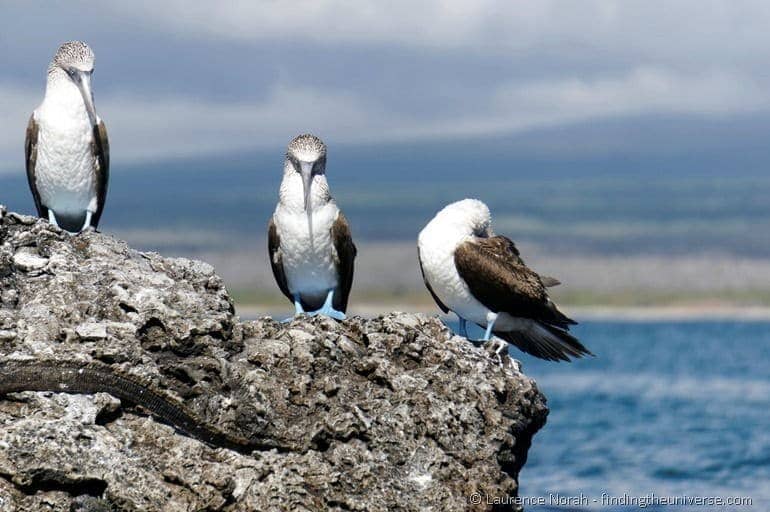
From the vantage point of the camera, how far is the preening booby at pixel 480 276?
1122cm

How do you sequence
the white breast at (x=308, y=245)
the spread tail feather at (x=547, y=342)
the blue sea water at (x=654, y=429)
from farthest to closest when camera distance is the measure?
the blue sea water at (x=654, y=429) → the white breast at (x=308, y=245) → the spread tail feather at (x=547, y=342)

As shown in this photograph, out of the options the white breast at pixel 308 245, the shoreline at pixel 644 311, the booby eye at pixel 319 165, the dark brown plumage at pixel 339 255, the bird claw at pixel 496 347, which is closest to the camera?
the bird claw at pixel 496 347

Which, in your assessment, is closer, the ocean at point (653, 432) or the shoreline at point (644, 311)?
the ocean at point (653, 432)

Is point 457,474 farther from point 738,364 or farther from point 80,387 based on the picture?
point 738,364

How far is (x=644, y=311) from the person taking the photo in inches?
4956

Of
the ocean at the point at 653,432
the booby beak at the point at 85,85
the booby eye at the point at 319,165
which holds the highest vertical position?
the ocean at the point at 653,432

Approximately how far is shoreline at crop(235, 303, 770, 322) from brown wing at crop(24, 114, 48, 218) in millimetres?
100346

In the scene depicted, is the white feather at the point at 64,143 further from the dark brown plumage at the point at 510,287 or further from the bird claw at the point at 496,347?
the bird claw at the point at 496,347

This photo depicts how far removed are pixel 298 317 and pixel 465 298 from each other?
237cm

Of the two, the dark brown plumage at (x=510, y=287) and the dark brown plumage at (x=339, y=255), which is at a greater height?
the dark brown plumage at (x=339, y=255)

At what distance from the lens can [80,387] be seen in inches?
321

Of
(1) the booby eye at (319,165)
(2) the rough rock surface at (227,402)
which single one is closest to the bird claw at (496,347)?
(2) the rough rock surface at (227,402)

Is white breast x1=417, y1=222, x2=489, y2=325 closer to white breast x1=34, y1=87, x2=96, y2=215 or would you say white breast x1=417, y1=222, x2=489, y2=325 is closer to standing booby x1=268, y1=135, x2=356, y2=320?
standing booby x1=268, y1=135, x2=356, y2=320

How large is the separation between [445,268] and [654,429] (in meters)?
20.3
